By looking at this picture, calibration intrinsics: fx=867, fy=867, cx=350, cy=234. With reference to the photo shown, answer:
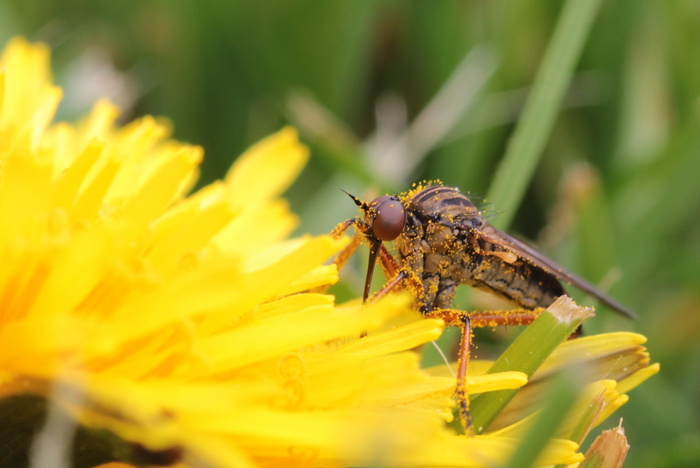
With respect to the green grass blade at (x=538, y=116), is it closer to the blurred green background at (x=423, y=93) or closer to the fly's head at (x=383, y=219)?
the fly's head at (x=383, y=219)

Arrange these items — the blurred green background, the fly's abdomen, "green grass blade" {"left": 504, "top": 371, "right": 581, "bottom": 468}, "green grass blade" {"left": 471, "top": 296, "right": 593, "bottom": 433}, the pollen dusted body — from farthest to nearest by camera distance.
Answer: the blurred green background
the fly's abdomen
the pollen dusted body
"green grass blade" {"left": 471, "top": 296, "right": 593, "bottom": 433}
"green grass blade" {"left": 504, "top": 371, "right": 581, "bottom": 468}

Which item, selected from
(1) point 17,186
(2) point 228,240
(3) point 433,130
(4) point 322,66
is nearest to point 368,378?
(1) point 17,186

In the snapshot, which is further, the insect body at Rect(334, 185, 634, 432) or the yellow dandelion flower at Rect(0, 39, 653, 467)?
the insect body at Rect(334, 185, 634, 432)

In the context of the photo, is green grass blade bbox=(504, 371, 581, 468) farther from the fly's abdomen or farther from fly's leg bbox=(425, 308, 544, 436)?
the fly's abdomen

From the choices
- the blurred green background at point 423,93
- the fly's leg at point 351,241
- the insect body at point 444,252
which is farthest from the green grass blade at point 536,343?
A: the blurred green background at point 423,93

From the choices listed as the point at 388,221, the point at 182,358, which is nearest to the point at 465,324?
the point at 388,221

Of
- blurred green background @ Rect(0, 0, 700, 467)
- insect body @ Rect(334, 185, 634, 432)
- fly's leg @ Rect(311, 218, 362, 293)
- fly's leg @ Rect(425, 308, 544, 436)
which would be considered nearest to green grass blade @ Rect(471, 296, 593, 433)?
fly's leg @ Rect(425, 308, 544, 436)
